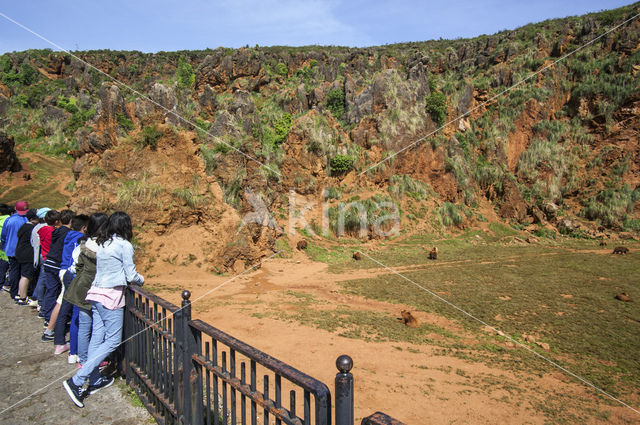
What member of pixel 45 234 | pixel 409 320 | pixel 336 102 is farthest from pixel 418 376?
pixel 336 102

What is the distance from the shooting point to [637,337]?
7.42 m

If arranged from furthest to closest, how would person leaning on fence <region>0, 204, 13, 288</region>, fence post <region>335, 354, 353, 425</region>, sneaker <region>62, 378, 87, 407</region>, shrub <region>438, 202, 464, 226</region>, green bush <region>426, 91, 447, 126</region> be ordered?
green bush <region>426, 91, 447, 126</region>, shrub <region>438, 202, 464, 226</region>, person leaning on fence <region>0, 204, 13, 288</region>, sneaker <region>62, 378, 87, 407</region>, fence post <region>335, 354, 353, 425</region>

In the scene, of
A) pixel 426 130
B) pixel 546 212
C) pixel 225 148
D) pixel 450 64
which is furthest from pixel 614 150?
pixel 225 148

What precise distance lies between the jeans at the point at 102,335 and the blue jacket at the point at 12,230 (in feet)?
13.6

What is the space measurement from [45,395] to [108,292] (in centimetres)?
134

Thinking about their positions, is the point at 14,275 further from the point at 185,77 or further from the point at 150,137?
the point at 185,77

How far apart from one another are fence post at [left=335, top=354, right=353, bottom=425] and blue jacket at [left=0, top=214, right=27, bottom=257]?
7399 mm

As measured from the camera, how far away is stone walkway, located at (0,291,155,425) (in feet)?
11.5

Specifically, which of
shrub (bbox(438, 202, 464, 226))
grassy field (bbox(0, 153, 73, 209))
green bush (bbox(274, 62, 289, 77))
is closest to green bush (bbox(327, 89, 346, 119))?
shrub (bbox(438, 202, 464, 226))

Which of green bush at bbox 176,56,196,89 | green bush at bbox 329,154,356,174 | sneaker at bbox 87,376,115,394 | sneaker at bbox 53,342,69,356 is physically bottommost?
sneaker at bbox 87,376,115,394

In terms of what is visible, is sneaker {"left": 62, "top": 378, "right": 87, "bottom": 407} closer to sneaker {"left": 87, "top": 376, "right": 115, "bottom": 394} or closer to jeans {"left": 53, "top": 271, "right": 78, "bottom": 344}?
sneaker {"left": 87, "top": 376, "right": 115, "bottom": 394}

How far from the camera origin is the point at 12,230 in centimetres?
658

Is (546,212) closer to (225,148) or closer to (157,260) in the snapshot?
(225,148)

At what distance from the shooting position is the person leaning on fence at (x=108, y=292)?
3.65m
